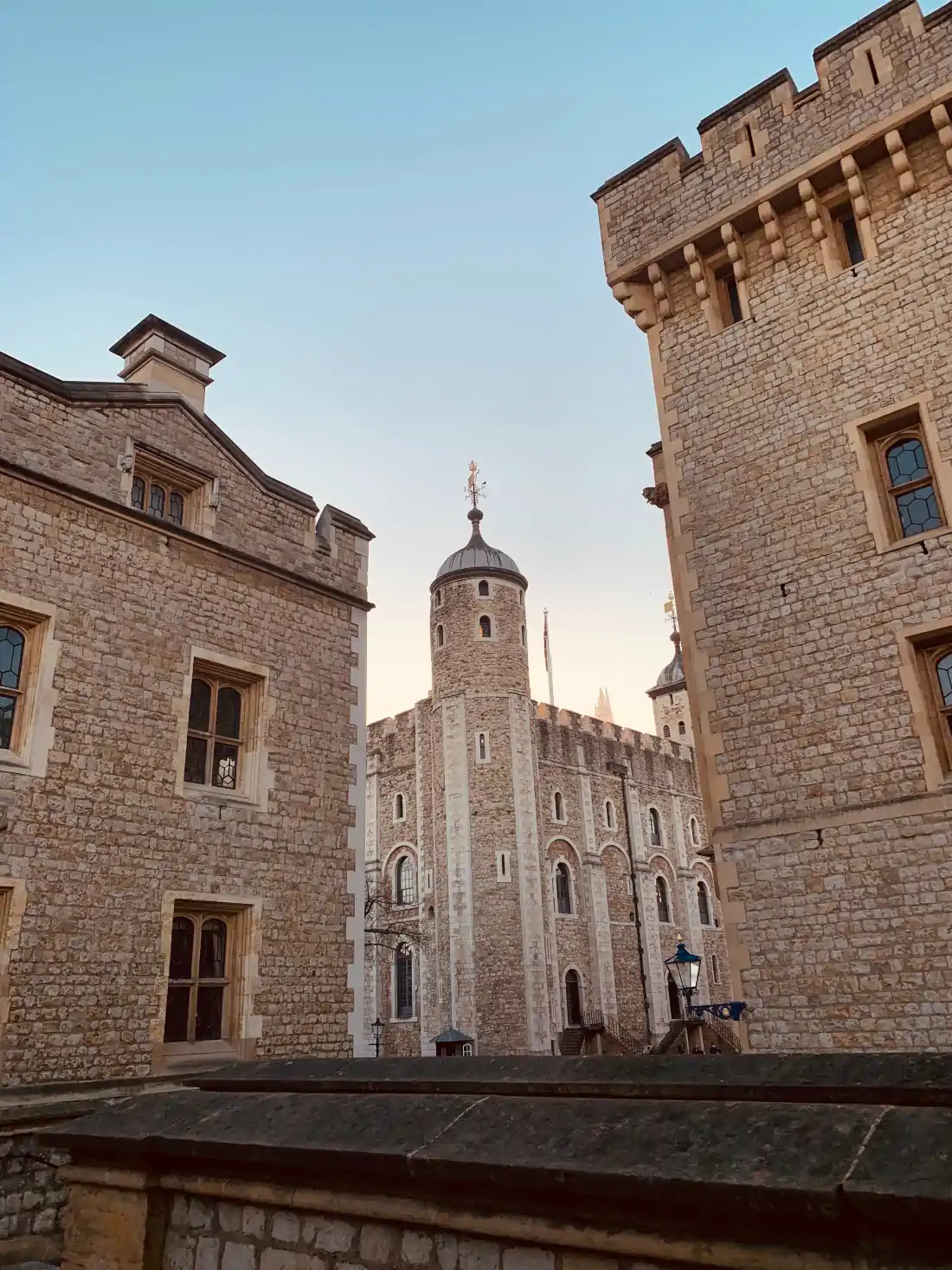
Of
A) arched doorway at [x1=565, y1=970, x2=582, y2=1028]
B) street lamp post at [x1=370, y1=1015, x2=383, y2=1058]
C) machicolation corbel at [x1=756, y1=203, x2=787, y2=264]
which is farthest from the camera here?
arched doorway at [x1=565, y1=970, x2=582, y2=1028]

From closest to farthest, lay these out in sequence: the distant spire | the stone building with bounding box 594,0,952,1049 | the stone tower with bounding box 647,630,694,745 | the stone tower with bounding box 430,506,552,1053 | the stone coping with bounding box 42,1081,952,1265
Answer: the stone coping with bounding box 42,1081,952,1265 → the stone building with bounding box 594,0,952,1049 → the stone tower with bounding box 430,506,552,1053 → the stone tower with bounding box 647,630,694,745 → the distant spire

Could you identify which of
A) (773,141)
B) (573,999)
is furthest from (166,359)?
(573,999)

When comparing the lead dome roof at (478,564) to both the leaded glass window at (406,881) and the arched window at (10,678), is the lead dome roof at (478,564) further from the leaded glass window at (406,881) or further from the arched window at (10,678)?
the arched window at (10,678)

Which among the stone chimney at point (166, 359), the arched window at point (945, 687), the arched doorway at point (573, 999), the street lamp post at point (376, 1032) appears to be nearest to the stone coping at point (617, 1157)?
the arched window at point (945, 687)

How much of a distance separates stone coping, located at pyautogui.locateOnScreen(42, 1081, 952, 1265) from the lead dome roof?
107ft

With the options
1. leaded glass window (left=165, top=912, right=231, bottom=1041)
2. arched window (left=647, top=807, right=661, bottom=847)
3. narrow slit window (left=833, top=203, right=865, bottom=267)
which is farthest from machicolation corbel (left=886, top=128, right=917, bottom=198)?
arched window (left=647, top=807, right=661, bottom=847)

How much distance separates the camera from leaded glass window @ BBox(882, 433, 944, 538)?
9.27 meters

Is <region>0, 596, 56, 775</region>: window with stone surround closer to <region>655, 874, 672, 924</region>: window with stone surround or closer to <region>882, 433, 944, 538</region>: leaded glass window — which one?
<region>882, 433, 944, 538</region>: leaded glass window

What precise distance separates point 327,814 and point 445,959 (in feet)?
73.7

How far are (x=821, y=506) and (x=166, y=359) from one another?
335 inches

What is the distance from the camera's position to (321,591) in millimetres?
12109

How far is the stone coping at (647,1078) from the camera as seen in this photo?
2971 mm

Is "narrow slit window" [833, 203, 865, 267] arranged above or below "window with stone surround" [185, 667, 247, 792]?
above

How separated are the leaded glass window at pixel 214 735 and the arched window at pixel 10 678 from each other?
189cm
